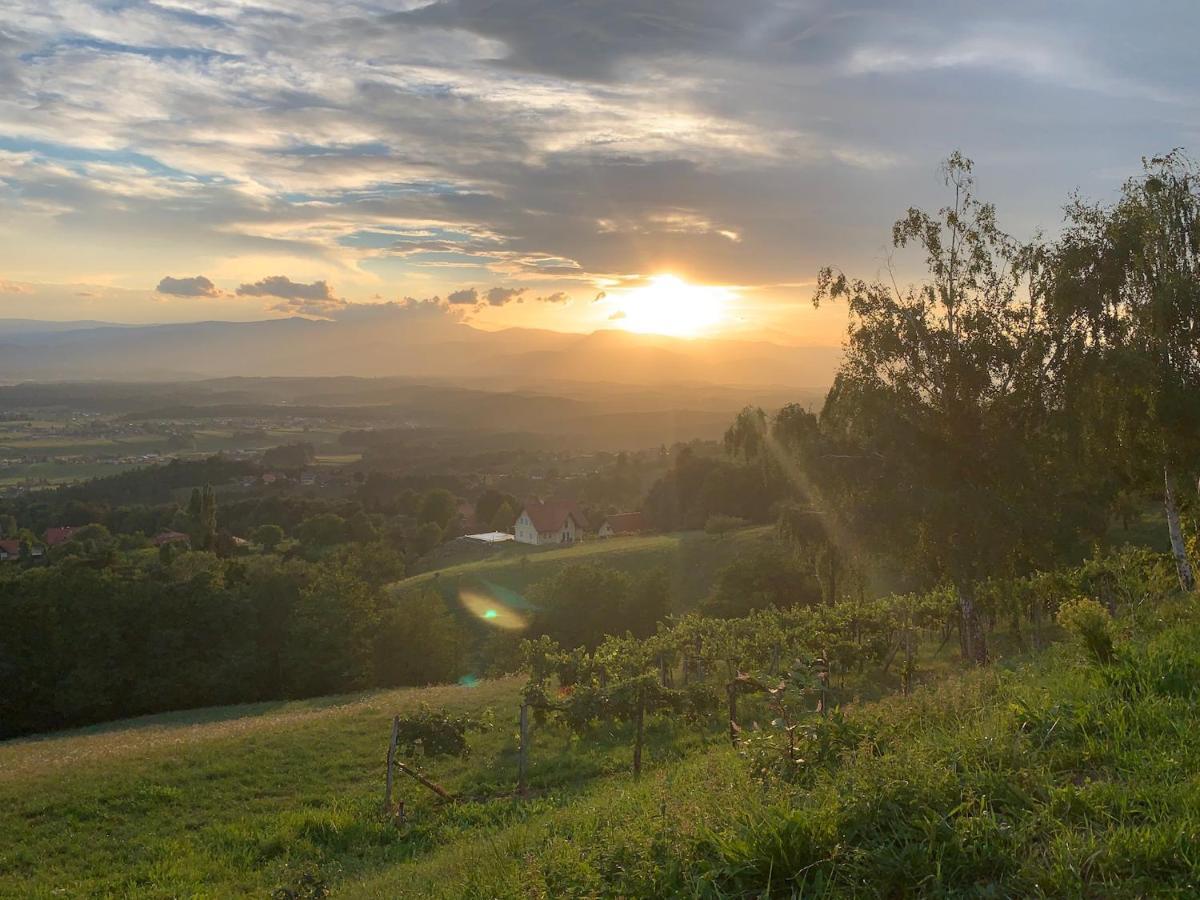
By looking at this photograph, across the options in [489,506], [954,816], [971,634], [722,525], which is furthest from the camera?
[489,506]

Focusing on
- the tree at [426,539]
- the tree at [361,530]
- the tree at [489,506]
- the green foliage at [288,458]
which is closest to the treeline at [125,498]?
the green foliage at [288,458]

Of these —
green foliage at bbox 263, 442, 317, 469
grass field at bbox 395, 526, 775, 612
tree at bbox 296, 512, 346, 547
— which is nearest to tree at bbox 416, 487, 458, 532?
tree at bbox 296, 512, 346, 547

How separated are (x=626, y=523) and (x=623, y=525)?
15.7 inches

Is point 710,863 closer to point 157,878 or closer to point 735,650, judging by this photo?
point 157,878

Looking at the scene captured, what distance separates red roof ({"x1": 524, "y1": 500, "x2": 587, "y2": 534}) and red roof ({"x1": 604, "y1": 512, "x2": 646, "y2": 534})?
10.9 feet

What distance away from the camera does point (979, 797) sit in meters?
5.02

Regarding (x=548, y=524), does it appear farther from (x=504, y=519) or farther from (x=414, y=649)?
(x=414, y=649)

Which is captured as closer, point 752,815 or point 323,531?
point 752,815

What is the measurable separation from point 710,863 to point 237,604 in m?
37.7

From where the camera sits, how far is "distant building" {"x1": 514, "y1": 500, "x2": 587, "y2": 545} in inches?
3223

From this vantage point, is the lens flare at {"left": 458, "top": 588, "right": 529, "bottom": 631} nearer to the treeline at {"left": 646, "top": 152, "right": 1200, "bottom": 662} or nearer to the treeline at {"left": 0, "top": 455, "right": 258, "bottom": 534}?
the treeline at {"left": 646, "top": 152, "right": 1200, "bottom": 662}

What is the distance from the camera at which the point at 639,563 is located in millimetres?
53406

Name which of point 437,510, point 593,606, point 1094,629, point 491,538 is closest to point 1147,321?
point 1094,629

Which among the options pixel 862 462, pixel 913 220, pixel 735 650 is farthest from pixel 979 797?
pixel 913 220
